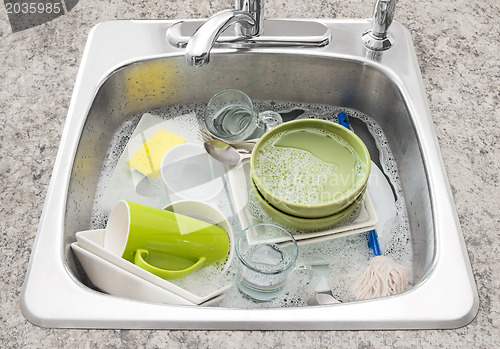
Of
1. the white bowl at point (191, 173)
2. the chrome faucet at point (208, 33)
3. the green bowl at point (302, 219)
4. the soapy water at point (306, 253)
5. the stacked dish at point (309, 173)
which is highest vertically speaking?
the chrome faucet at point (208, 33)

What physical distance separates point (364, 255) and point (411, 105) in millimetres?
292

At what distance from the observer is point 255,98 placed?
3.65 ft

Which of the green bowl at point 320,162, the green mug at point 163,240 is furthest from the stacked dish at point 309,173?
the green mug at point 163,240

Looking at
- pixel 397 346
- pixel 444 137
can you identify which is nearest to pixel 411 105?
pixel 444 137

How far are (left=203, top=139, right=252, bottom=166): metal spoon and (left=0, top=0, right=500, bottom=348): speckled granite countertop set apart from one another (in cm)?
27

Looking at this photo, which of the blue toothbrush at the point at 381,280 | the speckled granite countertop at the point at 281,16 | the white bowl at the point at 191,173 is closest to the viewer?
the speckled granite countertop at the point at 281,16

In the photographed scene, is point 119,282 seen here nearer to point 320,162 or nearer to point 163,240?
point 163,240

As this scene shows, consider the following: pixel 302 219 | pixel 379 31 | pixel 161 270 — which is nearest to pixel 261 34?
pixel 379 31

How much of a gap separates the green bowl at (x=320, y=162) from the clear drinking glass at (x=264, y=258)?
1.8 inches

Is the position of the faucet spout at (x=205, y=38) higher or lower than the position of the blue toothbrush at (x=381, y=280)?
higher

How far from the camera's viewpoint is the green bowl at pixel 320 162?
0.83 metres

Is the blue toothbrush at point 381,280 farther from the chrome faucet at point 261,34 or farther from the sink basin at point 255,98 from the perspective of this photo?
the chrome faucet at point 261,34

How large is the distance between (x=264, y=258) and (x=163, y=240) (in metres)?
0.16

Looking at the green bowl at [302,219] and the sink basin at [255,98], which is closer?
the sink basin at [255,98]
